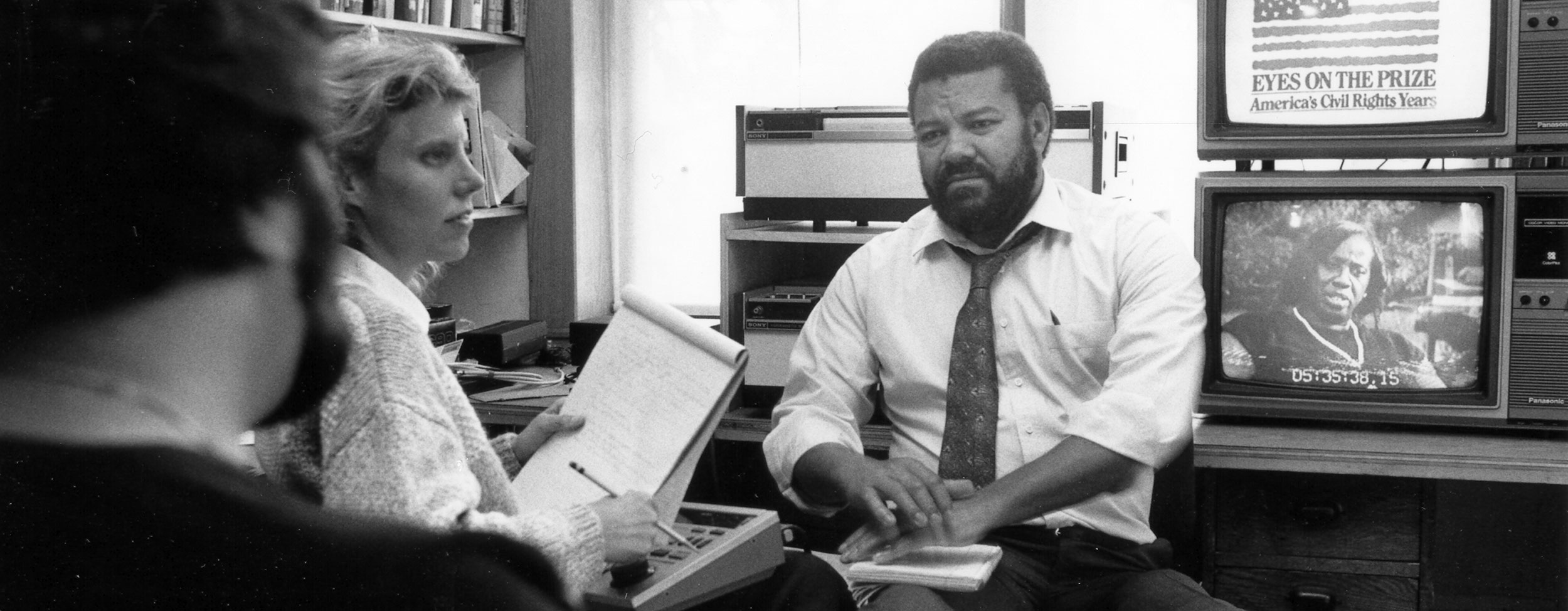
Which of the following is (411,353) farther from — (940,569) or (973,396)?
(973,396)

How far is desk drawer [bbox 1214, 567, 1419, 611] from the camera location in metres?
1.91

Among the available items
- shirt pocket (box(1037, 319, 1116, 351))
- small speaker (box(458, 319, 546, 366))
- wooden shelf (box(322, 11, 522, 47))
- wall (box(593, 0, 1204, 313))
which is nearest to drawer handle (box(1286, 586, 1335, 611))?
shirt pocket (box(1037, 319, 1116, 351))

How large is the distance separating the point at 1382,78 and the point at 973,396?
0.76 m

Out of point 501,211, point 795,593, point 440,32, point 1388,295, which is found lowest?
point 795,593

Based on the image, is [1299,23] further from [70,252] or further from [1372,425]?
[70,252]

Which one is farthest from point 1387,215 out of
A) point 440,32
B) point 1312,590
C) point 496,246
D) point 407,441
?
point 496,246

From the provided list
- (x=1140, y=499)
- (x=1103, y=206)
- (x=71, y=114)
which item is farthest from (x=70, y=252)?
(x=1103, y=206)

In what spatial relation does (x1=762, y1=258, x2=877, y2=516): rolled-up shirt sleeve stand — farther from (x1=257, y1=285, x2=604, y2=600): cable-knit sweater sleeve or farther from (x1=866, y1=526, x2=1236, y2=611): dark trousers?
(x1=257, y1=285, x2=604, y2=600): cable-knit sweater sleeve

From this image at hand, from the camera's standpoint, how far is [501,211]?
312cm

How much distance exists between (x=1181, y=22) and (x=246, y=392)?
290 cm

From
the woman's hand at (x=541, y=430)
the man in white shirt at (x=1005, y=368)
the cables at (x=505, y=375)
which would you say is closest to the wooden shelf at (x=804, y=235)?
the man in white shirt at (x=1005, y=368)

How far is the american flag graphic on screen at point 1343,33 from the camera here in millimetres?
1893

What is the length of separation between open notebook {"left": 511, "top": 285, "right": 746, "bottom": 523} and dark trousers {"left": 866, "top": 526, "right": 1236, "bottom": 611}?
514mm

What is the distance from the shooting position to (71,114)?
0.17 metres
